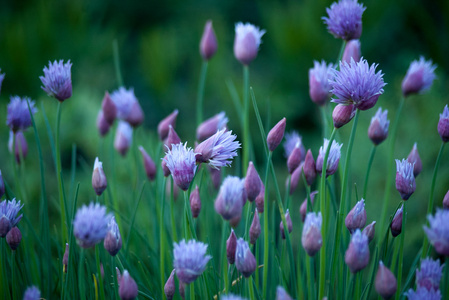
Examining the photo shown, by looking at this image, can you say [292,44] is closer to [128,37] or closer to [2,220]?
[128,37]

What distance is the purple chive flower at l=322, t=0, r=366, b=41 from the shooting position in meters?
0.78

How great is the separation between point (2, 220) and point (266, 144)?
38 cm

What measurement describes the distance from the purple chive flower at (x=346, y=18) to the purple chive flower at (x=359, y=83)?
190mm

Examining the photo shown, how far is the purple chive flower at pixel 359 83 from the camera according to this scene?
607 mm

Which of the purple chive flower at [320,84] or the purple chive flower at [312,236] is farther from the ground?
the purple chive flower at [320,84]

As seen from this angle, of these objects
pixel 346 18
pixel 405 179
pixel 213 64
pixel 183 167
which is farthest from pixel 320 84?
pixel 213 64

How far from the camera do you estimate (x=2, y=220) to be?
2.00ft

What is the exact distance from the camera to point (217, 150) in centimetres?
64

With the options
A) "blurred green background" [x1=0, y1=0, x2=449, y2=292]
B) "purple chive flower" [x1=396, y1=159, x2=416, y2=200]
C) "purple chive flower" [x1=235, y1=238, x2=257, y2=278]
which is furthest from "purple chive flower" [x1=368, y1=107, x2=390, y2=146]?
"blurred green background" [x1=0, y1=0, x2=449, y2=292]

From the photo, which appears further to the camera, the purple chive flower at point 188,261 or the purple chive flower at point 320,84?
the purple chive flower at point 320,84

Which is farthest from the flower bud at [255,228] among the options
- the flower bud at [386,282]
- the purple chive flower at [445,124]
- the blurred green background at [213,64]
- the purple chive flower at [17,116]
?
the blurred green background at [213,64]

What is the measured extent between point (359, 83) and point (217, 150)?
0.67 feet

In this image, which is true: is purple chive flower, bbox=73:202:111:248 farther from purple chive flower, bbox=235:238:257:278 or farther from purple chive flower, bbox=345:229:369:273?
purple chive flower, bbox=345:229:369:273

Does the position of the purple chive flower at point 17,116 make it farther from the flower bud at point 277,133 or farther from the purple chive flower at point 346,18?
the purple chive flower at point 346,18
